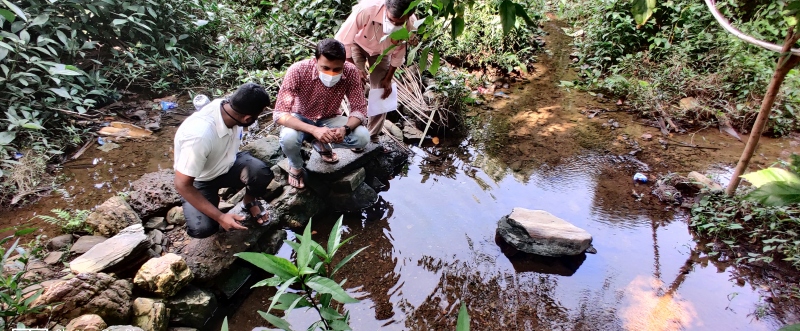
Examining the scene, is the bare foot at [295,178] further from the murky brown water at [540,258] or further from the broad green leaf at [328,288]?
the broad green leaf at [328,288]

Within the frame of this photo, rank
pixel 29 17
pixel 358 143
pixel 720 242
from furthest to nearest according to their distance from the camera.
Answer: pixel 29 17, pixel 358 143, pixel 720 242

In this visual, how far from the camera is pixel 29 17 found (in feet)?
13.9

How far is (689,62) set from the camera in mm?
5750

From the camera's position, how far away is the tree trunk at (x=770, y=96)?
116 inches

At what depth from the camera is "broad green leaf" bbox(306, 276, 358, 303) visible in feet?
5.25

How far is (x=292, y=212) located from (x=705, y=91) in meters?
5.45

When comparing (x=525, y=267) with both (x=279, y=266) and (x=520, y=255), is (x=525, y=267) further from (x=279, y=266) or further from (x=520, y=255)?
(x=279, y=266)

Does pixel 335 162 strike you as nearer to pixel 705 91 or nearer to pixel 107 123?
pixel 107 123

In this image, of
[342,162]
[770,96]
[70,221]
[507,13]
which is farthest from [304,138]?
[770,96]

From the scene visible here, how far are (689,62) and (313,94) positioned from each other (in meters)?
5.43

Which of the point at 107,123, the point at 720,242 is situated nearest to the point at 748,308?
the point at 720,242

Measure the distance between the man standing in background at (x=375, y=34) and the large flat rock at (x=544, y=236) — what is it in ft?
5.71

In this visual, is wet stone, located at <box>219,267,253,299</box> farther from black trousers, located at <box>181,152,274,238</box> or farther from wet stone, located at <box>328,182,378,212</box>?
wet stone, located at <box>328,182,378,212</box>

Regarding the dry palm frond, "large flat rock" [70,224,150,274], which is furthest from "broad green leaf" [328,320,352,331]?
the dry palm frond
